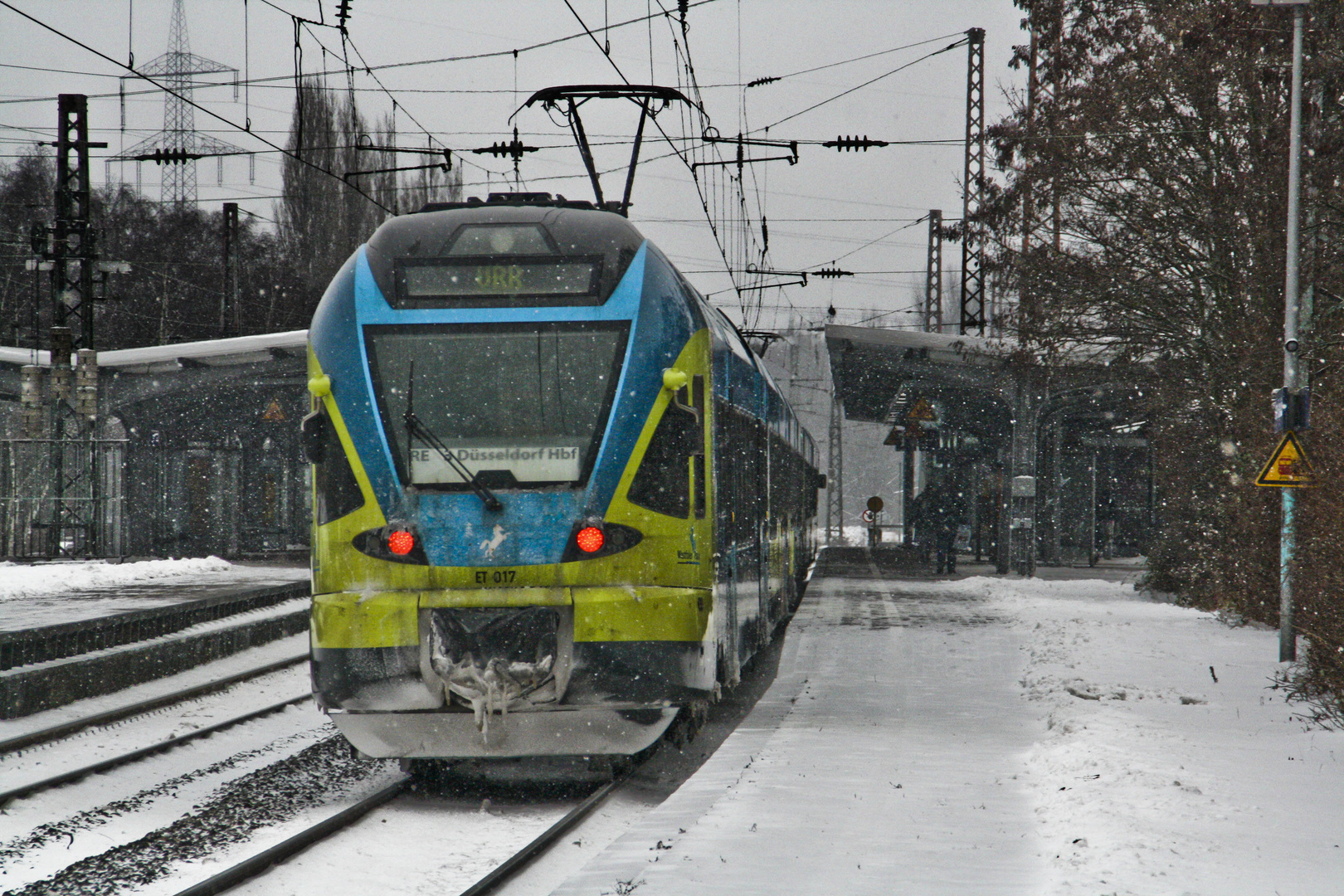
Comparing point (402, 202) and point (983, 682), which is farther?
point (402, 202)

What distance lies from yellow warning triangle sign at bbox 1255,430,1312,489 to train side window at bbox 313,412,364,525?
7.94 metres

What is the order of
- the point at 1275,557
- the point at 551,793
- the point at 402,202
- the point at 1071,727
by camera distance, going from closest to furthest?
the point at 551,793 < the point at 1071,727 < the point at 1275,557 < the point at 402,202

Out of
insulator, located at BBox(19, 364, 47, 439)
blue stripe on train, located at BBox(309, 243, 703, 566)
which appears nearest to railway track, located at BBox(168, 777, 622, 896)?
blue stripe on train, located at BBox(309, 243, 703, 566)

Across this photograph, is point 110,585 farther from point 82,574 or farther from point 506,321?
point 506,321

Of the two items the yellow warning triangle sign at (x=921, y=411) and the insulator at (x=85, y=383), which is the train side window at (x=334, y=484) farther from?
the yellow warning triangle sign at (x=921, y=411)

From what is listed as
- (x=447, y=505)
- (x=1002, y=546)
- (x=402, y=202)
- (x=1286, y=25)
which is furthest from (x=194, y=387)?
(x=402, y=202)

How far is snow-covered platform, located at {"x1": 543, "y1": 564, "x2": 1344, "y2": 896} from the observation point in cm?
543

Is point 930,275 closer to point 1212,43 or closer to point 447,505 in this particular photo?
point 1212,43

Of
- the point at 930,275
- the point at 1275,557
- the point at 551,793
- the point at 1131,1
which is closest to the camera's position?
the point at 551,793

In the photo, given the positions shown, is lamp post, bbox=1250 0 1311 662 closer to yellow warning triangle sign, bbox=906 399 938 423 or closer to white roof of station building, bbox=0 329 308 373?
yellow warning triangle sign, bbox=906 399 938 423

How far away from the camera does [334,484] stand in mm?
7645

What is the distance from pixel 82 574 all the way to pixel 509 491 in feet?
50.2

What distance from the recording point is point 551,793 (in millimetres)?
8062

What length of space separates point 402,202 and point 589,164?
44.7 meters
